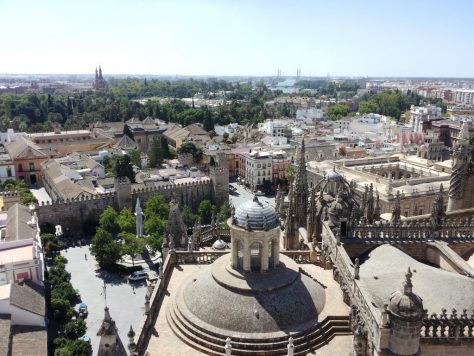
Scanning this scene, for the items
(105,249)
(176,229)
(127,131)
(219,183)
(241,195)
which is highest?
(176,229)

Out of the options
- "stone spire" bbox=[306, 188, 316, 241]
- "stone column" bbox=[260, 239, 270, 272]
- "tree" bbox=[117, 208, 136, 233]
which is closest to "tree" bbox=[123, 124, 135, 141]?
"tree" bbox=[117, 208, 136, 233]

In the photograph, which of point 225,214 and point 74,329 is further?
point 225,214

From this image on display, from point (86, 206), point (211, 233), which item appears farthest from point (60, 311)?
point (86, 206)

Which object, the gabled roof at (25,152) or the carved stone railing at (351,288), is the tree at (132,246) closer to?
the carved stone railing at (351,288)

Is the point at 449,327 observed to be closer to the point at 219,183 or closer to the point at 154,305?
the point at 154,305

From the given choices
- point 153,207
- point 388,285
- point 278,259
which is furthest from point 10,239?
point 388,285

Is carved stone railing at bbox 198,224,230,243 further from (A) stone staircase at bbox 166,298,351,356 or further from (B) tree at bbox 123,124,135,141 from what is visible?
(B) tree at bbox 123,124,135,141

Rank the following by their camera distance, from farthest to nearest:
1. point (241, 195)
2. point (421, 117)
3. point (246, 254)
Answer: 1. point (421, 117)
2. point (241, 195)
3. point (246, 254)
